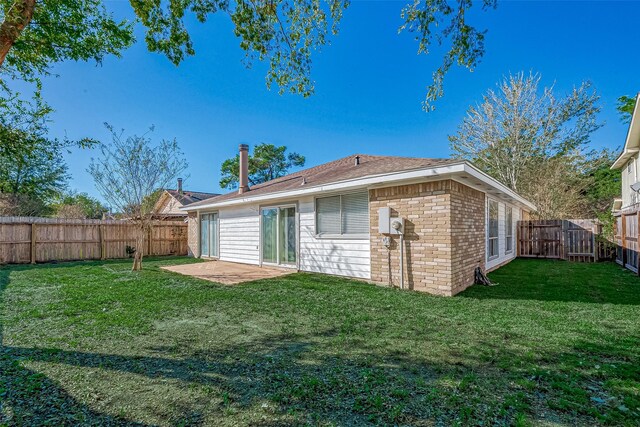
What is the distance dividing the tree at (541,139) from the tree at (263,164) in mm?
19954

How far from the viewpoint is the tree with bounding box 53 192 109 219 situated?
2377cm

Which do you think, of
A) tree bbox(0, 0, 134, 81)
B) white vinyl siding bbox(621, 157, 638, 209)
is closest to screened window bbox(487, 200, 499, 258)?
white vinyl siding bbox(621, 157, 638, 209)

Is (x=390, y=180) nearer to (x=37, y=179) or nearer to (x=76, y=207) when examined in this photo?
(x=37, y=179)

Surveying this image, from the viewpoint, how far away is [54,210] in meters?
25.0

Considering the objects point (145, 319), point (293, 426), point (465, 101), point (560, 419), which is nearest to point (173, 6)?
point (145, 319)

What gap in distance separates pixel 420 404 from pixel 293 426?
976 millimetres

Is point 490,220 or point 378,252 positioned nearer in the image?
point 378,252

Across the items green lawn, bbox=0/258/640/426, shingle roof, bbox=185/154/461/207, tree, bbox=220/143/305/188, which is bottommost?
green lawn, bbox=0/258/640/426

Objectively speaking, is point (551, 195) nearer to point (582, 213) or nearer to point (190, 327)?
point (582, 213)

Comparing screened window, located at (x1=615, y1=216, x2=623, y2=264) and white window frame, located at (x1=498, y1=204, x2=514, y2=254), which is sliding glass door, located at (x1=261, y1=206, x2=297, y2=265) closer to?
white window frame, located at (x1=498, y1=204, x2=514, y2=254)

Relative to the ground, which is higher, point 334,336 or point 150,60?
point 150,60

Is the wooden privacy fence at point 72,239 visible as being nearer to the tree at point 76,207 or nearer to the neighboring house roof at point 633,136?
the tree at point 76,207

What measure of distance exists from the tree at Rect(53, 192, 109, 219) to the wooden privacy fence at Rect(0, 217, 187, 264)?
492 inches

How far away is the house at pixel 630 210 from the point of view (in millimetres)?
8547
